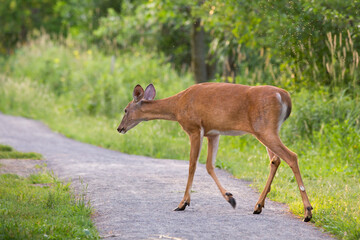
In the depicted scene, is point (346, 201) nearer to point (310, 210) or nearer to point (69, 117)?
point (310, 210)

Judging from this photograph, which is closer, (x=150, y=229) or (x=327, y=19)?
(x=150, y=229)

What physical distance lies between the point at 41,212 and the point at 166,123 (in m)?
7.77

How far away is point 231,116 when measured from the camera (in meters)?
7.09

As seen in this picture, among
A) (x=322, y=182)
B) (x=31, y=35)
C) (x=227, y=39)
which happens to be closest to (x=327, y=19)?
(x=322, y=182)

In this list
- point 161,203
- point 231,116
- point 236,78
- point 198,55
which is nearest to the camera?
point 231,116

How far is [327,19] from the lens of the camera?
37.6 feet

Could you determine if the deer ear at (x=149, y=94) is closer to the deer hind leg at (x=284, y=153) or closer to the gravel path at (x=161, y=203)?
the gravel path at (x=161, y=203)

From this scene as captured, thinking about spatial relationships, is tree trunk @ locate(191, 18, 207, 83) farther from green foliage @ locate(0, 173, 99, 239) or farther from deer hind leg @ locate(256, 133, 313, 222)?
deer hind leg @ locate(256, 133, 313, 222)

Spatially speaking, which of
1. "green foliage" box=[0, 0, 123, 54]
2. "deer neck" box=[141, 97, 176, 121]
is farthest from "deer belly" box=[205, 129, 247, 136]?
"green foliage" box=[0, 0, 123, 54]

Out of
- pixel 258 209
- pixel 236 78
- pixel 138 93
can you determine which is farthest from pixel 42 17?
pixel 258 209

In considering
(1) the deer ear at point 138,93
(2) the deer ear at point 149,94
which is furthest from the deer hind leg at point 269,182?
(1) the deer ear at point 138,93

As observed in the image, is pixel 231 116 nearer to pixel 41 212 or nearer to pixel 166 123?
pixel 41 212

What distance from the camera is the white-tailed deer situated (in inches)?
270

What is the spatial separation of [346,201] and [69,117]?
459 inches
